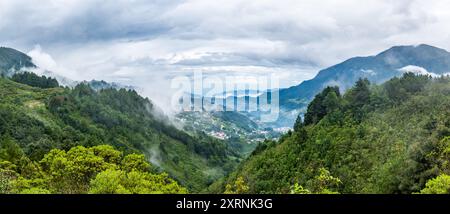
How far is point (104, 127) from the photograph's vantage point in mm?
137125

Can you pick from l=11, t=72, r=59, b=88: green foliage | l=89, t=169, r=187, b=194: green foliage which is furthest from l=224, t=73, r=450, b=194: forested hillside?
l=11, t=72, r=59, b=88: green foliage

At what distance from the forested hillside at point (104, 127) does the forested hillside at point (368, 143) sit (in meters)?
31.5

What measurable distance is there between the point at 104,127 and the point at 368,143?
97354 millimetres

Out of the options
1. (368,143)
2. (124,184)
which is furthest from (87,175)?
(368,143)

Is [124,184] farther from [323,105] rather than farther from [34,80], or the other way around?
[34,80]

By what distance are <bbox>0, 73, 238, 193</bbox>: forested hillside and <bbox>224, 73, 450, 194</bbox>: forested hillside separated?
31516 mm

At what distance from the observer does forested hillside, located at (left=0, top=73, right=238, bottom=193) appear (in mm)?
101000

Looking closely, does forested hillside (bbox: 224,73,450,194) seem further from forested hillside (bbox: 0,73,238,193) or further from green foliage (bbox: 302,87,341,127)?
forested hillside (bbox: 0,73,238,193)

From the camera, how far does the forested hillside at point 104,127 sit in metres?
101

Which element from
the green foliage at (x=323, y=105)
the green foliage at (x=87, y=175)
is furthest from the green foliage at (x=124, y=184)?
the green foliage at (x=323, y=105)

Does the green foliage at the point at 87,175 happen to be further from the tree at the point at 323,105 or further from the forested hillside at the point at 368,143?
the tree at the point at 323,105

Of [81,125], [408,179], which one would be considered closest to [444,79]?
[408,179]
